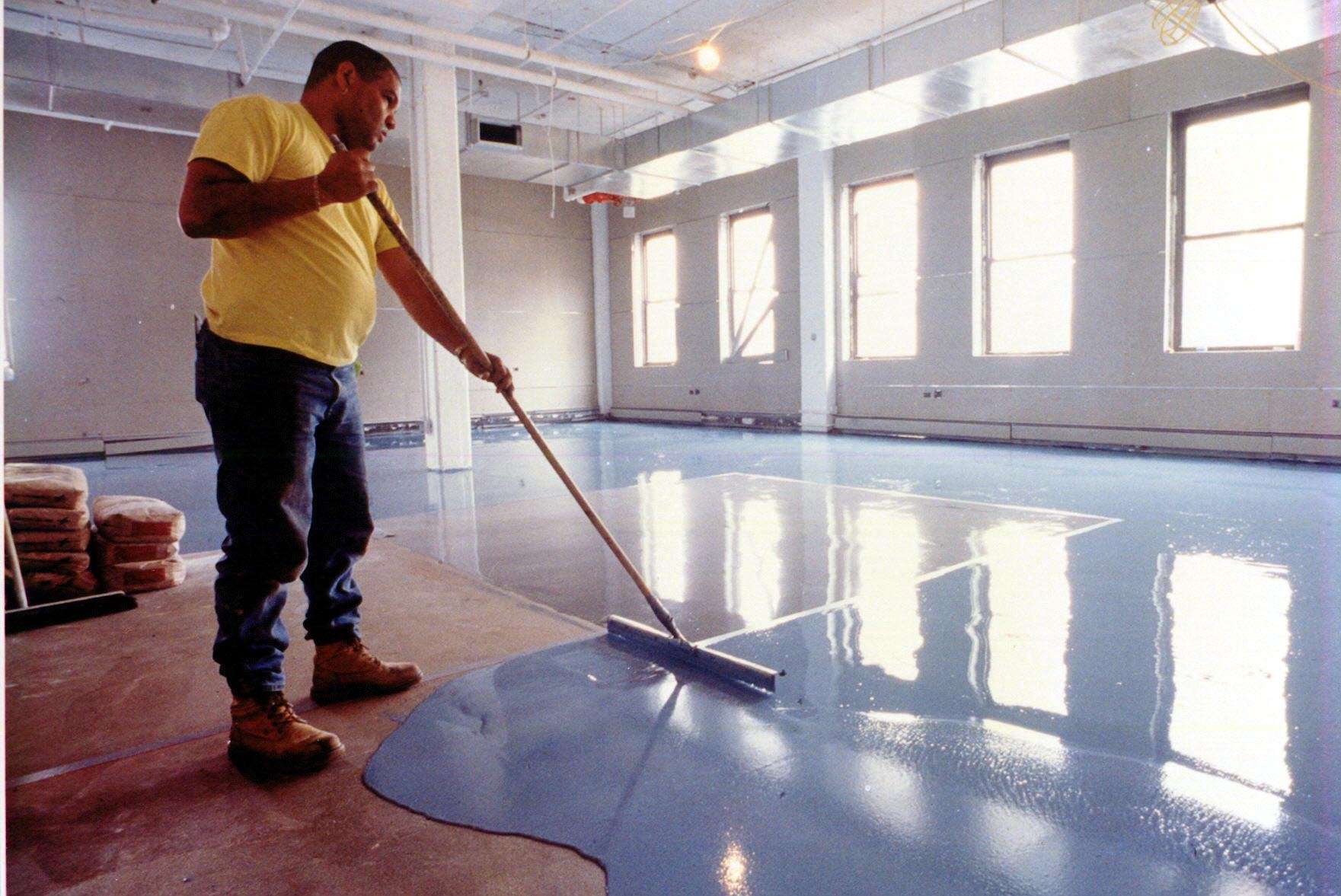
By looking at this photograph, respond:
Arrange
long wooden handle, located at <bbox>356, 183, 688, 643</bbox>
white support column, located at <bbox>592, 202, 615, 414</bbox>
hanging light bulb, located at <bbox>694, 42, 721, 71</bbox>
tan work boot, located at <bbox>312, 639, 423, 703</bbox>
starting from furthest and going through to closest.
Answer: white support column, located at <bbox>592, 202, 615, 414</bbox>, hanging light bulb, located at <bbox>694, 42, 721, 71</bbox>, tan work boot, located at <bbox>312, 639, 423, 703</bbox>, long wooden handle, located at <bbox>356, 183, 688, 643</bbox>

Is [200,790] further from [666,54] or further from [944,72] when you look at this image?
[666,54]

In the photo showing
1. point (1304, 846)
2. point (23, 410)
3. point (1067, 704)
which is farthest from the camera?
point (23, 410)

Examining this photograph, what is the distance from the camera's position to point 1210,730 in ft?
6.37

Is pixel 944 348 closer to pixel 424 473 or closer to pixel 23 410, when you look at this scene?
pixel 424 473

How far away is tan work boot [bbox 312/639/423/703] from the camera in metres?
2.21

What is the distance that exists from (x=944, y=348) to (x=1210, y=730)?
699 centimetres

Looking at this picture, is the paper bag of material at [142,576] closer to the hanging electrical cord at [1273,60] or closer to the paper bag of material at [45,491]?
the paper bag of material at [45,491]

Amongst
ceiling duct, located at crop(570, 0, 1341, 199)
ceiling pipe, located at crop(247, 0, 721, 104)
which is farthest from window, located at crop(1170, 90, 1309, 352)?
ceiling pipe, located at crop(247, 0, 721, 104)

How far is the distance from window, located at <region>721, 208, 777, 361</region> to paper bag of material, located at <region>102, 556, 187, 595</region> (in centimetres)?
800

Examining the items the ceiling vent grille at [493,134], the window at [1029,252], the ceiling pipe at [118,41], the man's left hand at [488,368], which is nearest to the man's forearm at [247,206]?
the man's left hand at [488,368]

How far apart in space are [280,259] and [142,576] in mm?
2145

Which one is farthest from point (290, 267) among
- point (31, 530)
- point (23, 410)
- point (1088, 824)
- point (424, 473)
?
point (23, 410)

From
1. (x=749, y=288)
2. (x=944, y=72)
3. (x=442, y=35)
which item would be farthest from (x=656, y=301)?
(x=944, y=72)

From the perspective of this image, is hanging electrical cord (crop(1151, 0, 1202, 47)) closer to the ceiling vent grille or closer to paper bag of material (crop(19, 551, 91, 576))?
the ceiling vent grille
